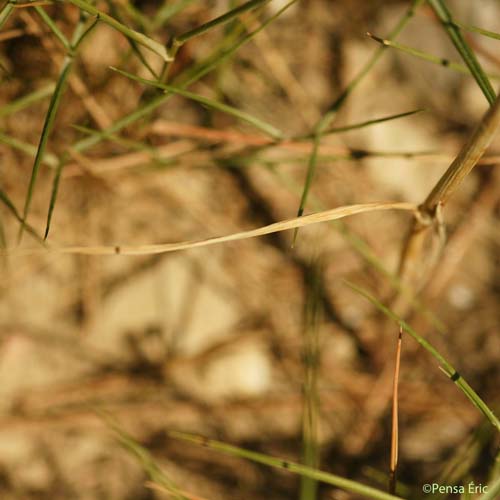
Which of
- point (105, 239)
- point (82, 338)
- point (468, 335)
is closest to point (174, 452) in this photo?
point (82, 338)

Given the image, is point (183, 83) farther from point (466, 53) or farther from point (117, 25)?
point (466, 53)

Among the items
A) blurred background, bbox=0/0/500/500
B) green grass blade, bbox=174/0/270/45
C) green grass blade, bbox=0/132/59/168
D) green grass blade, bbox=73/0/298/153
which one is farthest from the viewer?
blurred background, bbox=0/0/500/500

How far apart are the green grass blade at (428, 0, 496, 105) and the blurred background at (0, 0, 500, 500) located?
0.22 meters

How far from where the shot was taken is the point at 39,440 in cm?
70

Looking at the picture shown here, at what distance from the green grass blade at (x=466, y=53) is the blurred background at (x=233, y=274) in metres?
0.22

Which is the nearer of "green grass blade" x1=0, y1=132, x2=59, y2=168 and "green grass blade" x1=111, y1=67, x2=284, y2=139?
"green grass blade" x1=111, y1=67, x2=284, y2=139

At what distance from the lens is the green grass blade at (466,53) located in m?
0.39

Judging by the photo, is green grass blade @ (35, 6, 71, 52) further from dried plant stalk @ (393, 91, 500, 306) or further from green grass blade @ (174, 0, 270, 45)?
dried plant stalk @ (393, 91, 500, 306)

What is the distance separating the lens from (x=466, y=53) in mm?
400

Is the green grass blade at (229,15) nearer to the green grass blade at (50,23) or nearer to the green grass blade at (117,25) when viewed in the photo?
the green grass blade at (117,25)

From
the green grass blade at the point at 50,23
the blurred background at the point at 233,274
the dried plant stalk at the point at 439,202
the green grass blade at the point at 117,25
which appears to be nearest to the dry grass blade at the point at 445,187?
the dried plant stalk at the point at 439,202

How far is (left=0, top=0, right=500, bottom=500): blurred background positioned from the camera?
0.70 metres

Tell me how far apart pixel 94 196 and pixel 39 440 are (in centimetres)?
36

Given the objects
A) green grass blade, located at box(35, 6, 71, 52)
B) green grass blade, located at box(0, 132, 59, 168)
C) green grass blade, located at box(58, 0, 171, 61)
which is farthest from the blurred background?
green grass blade, located at box(58, 0, 171, 61)
